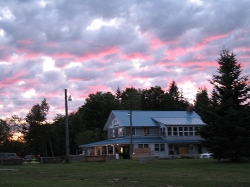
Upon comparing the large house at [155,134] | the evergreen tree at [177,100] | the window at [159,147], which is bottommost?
the window at [159,147]

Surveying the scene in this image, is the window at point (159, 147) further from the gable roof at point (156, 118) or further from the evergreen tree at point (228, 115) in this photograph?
the evergreen tree at point (228, 115)

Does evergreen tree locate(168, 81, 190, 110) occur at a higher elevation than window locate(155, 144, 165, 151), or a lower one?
higher

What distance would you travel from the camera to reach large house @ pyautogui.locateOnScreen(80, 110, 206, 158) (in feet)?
227

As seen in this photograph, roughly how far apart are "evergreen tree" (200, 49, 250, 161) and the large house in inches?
1203

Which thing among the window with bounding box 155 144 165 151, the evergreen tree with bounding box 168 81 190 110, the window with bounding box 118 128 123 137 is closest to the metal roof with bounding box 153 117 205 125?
the window with bounding box 155 144 165 151

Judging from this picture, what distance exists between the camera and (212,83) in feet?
125

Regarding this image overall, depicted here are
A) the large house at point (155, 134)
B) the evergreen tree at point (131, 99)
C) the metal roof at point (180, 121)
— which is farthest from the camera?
the evergreen tree at point (131, 99)

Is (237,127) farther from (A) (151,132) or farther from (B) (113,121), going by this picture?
(B) (113,121)

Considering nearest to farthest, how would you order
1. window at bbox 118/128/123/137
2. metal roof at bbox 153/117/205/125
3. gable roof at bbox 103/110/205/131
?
metal roof at bbox 153/117/205/125 < gable roof at bbox 103/110/205/131 < window at bbox 118/128/123/137

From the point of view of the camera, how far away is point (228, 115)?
35531 millimetres

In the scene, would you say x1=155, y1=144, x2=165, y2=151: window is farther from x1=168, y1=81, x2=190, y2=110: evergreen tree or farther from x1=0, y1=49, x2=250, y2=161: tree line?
x1=168, y1=81, x2=190, y2=110: evergreen tree

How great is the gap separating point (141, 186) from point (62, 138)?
69839 millimetres

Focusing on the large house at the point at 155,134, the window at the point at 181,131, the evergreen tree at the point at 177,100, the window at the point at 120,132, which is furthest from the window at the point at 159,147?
the evergreen tree at the point at 177,100

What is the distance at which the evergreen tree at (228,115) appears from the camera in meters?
35.4
